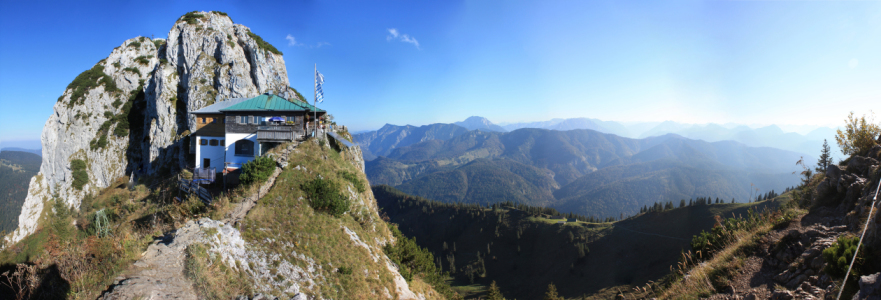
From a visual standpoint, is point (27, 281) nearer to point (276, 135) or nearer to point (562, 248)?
point (276, 135)

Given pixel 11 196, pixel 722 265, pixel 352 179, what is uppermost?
pixel 352 179

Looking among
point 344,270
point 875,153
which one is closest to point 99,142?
point 344,270

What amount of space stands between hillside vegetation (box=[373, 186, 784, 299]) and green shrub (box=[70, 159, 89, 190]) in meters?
47.3

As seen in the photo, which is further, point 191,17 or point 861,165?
point 191,17

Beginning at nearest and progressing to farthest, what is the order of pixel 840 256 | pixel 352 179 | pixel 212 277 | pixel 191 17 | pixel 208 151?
pixel 840 256 < pixel 212 277 < pixel 352 179 < pixel 208 151 < pixel 191 17

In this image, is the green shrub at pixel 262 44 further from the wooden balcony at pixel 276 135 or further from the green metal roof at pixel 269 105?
the wooden balcony at pixel 276 135

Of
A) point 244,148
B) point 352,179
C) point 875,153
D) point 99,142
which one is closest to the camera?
point 875,153

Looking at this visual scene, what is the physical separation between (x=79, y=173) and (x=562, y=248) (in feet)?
369

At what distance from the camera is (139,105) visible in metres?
Answer: 51.7

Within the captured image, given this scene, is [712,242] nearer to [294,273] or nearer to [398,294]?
[398,294]

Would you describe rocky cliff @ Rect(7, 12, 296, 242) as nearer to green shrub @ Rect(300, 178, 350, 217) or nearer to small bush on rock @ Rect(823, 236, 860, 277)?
green shrub @ Rect(300, 178, 350, 217)

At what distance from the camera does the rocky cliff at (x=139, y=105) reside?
4531 centimetres

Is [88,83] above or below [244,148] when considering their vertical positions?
above

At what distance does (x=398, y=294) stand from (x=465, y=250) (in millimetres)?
115016
